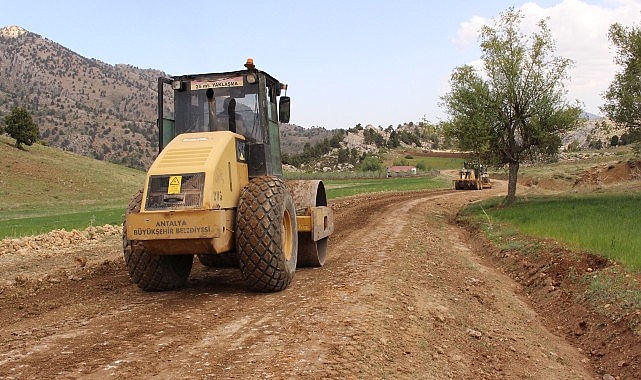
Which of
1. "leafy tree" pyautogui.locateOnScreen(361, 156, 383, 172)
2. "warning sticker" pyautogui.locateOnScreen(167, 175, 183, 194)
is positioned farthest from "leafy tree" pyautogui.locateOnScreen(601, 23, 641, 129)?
"leafy tree" pyautogui.locateOnScreen(361, 156, 383, 172)

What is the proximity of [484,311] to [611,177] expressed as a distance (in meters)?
38.3

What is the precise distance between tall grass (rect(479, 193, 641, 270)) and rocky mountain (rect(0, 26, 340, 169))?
330 feet

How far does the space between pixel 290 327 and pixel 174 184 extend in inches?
96.8

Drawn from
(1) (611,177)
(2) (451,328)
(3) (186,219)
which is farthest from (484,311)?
(1) (611,177)

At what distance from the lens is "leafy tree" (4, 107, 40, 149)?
65.2m

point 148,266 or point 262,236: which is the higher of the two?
point 262,236

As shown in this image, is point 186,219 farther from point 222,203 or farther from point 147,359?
point 147,359

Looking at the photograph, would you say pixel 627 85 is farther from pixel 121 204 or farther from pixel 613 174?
pixel 121 204

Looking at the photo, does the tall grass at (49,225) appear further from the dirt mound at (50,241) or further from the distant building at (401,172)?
the distant building at (401,172)

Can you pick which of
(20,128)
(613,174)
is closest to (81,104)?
(20,128)

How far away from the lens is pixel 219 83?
9180mm

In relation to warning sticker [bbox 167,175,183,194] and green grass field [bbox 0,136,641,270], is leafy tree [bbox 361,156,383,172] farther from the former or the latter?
warning sticker [bbox 167,175,183,194]

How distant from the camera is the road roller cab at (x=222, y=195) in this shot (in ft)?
23.3

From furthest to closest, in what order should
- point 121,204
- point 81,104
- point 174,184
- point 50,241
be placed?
point 81,104 < point 121,204 < point 50,241 < point 174,184
